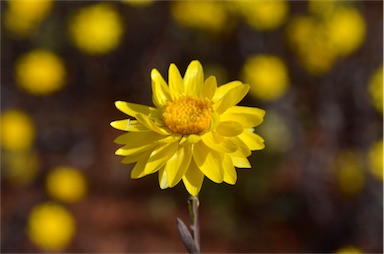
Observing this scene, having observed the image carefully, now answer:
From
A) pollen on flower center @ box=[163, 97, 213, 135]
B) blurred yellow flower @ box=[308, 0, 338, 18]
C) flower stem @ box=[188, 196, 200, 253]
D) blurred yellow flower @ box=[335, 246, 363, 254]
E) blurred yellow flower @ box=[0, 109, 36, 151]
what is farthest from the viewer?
blurred yellow flower @ box=[0, 109, 36, 151]

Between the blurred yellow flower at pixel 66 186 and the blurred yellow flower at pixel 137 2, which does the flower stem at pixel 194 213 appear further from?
the blurred yellow flower at pixel 137 2

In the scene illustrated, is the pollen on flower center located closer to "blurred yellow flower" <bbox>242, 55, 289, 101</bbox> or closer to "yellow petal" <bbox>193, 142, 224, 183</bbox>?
"yellow petal" <bbox>193, 142, 224, 183</bbox>

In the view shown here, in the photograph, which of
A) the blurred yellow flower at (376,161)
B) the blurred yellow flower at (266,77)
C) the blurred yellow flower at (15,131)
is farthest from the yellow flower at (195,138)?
the blurred yellow flower at (15,131)

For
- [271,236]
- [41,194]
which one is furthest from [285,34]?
[41,194]

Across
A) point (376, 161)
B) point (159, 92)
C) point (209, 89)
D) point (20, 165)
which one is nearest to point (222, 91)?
point (209, 89)

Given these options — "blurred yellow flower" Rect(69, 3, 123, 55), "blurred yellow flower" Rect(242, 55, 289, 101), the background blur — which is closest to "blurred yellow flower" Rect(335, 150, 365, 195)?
the background blur
